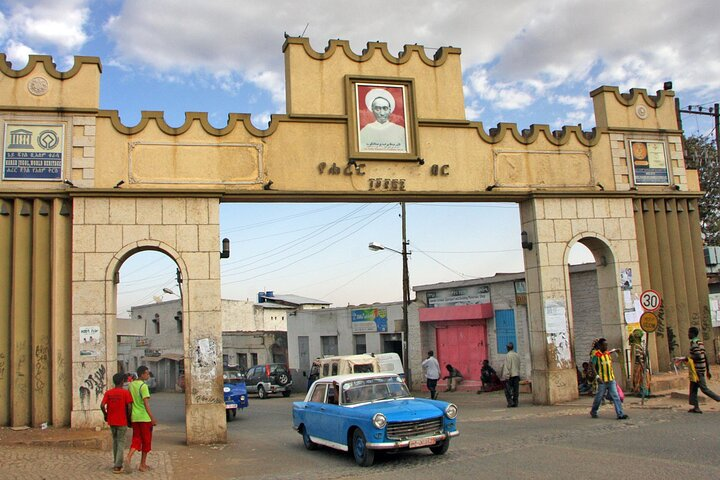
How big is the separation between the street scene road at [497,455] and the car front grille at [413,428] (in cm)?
47

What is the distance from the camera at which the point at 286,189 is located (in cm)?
1656

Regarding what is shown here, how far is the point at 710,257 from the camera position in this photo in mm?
25453

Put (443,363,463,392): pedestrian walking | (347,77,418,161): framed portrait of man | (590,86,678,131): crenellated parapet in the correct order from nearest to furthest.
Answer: (347,77,418,161): framed portrait of man → (590,86,678,131): crenellated parapet → (443,363,463,392): pedestrian walking

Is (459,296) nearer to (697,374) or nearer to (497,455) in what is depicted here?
(697,374)

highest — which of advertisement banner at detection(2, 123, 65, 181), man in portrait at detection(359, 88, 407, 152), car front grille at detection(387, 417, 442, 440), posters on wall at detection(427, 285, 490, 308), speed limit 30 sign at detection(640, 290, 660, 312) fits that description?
man in portrait at detection(359, 88, 407, 152)

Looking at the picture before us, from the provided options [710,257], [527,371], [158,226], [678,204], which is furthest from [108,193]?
[710,257]

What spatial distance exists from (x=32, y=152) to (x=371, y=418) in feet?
31.8

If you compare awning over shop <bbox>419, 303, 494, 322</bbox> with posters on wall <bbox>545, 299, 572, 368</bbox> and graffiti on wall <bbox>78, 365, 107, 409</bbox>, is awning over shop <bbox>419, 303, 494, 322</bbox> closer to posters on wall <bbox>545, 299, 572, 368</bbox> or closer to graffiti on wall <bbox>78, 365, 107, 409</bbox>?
posters on wall <bbox>545, 299, 572, 368</bbox>

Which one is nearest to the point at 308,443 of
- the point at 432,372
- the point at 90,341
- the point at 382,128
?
the point at 90,341

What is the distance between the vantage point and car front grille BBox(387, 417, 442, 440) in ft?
35.9

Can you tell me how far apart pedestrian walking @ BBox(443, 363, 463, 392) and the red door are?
1.02ft

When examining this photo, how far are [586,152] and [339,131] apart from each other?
6965 mm

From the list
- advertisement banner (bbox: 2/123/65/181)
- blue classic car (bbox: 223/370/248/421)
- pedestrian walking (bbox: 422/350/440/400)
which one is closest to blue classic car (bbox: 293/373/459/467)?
advertisement banner (bbox: 2/123/65/181)

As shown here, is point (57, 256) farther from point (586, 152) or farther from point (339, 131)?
point (586, 152)
